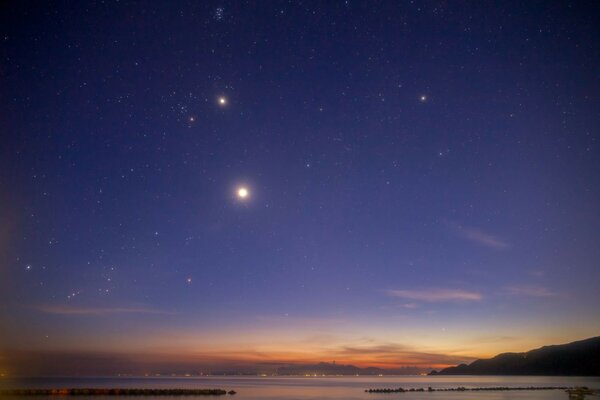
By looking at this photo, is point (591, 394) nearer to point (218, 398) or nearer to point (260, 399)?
point (260, 399)

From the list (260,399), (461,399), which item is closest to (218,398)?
(260,399)

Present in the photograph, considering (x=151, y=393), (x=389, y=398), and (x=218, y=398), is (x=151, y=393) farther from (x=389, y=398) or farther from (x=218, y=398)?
(x=389, y=398)

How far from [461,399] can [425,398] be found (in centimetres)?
624

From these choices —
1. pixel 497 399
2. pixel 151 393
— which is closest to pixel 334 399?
pixel 497 399

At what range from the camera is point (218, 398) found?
6525 cm

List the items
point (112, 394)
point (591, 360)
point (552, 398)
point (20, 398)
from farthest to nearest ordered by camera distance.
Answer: point (591, 360), point (112, 394), point (552, 398), point (20, 398)

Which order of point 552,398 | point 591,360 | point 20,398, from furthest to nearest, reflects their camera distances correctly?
point 591,360 → point 552,398 → point 20,398

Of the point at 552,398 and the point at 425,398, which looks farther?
the point at 425,398

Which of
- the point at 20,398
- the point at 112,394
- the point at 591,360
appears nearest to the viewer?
the point at 20,398

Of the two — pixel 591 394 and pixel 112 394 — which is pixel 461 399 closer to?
pixel 591 394

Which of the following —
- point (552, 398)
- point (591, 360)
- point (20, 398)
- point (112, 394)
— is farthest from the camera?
point (591, 360)

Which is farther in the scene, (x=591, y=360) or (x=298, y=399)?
(x=591, y=360)

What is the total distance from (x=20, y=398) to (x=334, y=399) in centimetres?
4636

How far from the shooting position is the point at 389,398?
229ft
